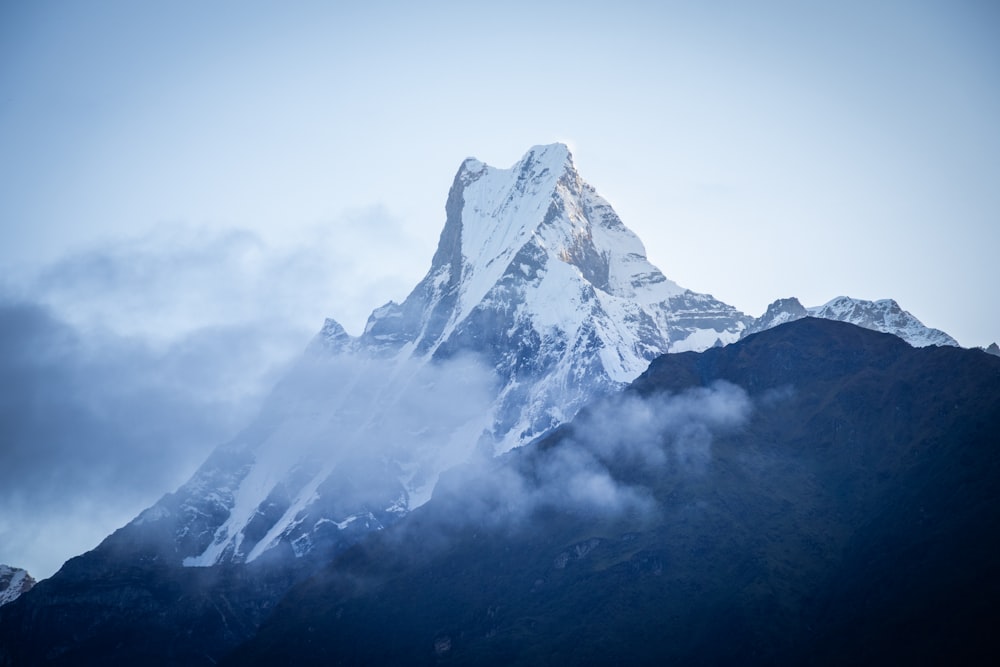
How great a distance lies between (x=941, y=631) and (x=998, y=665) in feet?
49.9

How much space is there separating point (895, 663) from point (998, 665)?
18.8 m

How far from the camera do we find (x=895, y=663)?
643ft

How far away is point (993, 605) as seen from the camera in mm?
194500

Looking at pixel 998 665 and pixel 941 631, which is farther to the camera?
pixel 941 631

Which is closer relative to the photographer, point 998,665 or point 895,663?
point 998,665

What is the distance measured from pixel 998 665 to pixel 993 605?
1537 centimetres

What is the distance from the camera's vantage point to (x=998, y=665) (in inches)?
7141

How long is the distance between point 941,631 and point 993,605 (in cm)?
962

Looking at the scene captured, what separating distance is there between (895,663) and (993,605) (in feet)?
62.7

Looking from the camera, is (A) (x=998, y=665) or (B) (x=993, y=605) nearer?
(A) (x=998, y=665)

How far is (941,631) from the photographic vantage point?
196125 mm
